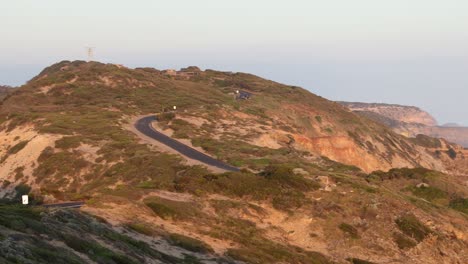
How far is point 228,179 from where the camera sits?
4688 centimetres

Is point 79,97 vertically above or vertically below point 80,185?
above

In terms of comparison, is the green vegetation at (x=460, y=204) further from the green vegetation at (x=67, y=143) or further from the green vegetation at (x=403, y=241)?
the green vegetation at (x=67, y=143)

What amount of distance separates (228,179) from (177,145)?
26833 millimetres

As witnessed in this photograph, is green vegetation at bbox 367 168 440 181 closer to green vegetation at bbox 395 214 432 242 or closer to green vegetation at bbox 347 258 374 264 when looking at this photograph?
green vegetation at bbox 395 214 432 242

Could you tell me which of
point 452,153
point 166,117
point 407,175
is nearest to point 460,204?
point 407,175

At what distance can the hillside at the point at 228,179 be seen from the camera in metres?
37.8

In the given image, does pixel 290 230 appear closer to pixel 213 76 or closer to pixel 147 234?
pixel 147 234

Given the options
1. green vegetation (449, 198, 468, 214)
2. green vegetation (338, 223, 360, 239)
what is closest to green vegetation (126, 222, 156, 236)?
green vegetation (338, 223, 360, 239)

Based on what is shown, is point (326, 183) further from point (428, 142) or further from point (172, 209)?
point (428, 142)

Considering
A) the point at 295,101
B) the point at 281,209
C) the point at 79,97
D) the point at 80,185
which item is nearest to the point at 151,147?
the point at 80,185

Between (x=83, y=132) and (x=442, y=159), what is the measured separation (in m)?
113

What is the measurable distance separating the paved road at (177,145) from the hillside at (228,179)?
156 cm

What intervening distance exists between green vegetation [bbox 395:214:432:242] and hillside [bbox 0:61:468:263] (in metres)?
0.12

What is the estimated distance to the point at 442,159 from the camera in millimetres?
153750
